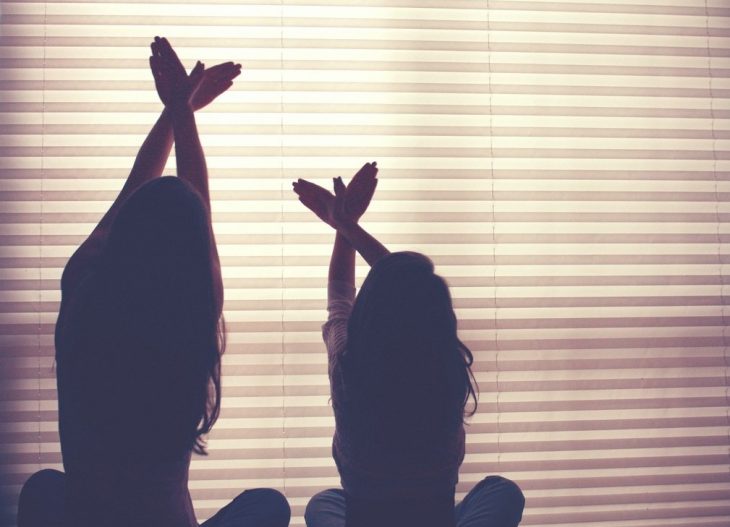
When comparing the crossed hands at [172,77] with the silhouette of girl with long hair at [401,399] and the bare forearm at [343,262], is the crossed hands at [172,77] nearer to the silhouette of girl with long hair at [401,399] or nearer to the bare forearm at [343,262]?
the bare forearm at [343,262]

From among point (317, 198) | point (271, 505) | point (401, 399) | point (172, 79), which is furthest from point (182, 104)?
point (271, 505)

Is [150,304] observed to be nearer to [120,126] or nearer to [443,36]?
[120,126]

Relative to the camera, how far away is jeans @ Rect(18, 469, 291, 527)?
111cm

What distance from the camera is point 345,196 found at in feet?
4.51

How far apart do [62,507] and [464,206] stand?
4.15 feet

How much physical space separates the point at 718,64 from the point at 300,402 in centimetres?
167

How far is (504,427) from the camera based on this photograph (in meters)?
1.61

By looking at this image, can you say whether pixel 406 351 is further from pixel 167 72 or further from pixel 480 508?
pixel 167 72

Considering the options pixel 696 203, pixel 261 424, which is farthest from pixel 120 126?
pixel 696 203

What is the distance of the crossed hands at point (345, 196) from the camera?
4.48 ft

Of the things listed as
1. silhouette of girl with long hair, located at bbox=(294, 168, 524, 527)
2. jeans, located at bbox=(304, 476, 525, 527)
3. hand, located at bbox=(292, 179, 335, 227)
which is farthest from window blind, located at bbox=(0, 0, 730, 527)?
silhouette of girl with long hair, located at bbox=(294, 168, 524, 527)

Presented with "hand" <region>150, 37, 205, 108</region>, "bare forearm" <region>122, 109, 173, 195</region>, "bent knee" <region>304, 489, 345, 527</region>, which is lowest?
"bent knee" <region>304, 489, 345, 527</region>

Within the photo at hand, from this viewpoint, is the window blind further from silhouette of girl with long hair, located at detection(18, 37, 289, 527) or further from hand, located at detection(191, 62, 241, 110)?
silhouette of girl with long hair, located at detection(18, 37, 289, 527)

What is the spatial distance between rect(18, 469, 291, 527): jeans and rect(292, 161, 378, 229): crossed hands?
675 mm
